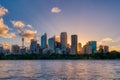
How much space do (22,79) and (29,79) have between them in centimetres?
135

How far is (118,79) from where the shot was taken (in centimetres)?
6078

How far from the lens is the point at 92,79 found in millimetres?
60469

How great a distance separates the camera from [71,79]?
197 ft

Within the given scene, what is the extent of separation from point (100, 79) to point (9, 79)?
17672mm

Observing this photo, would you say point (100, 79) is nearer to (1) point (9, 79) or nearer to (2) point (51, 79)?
(2) point (51, 79)

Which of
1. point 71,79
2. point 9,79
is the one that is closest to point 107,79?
point 71,79

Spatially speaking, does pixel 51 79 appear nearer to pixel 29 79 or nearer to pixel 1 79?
pixel 29 79

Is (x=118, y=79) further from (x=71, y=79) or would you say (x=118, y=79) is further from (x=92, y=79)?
(x=71, y=79)

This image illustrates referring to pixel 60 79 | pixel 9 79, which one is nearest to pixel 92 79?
pixel 60 79

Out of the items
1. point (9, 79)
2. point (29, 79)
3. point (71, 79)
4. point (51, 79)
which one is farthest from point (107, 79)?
point (9, 79)

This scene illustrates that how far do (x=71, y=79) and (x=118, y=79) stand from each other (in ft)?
30.5

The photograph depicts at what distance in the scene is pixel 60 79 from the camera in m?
59.6

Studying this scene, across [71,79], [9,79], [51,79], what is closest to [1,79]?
[9,79]

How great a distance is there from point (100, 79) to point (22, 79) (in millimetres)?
15184
